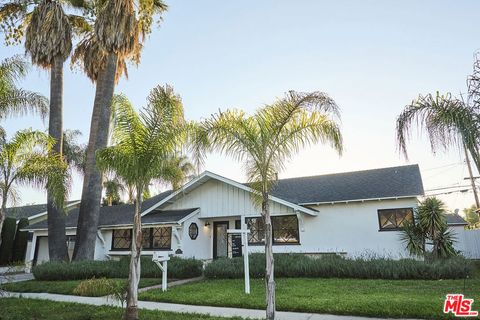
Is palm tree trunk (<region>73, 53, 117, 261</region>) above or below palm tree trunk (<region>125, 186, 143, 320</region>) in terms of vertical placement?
above

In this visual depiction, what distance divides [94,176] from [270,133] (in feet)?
36.7

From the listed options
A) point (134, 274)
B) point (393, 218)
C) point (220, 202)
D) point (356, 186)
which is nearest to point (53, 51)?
point (220, 202)

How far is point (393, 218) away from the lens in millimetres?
14203

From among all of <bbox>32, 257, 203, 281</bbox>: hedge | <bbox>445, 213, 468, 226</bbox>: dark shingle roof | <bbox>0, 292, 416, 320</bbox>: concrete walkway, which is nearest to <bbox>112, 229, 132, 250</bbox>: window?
<bbox>32, 257, 203, 281</bbox>: hedge

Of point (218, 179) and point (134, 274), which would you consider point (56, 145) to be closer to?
point (218, 179)

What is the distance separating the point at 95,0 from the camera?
17.2 m

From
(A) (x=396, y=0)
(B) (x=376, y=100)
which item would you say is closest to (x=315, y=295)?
(B) (x=376, y=100)

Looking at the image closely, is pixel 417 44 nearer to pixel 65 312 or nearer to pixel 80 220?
pixel 65 312

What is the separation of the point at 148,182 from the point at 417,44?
9.63 metres

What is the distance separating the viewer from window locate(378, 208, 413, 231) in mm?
13992

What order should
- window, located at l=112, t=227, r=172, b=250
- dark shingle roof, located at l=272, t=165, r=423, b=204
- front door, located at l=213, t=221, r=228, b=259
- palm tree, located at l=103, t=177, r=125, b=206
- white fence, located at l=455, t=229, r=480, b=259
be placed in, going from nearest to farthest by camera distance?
1. dark shingle roof, located at l=272, t=165, r=423, b=204
2. window, located at l=112, t=227, r=172, b=250
3. front door, located at l=213, t=221, r=228, b=259
4. white fence, located at l=455, t=229, r=480, b=259
5. palm tree, located at l=103, t=177, r=125, b=206

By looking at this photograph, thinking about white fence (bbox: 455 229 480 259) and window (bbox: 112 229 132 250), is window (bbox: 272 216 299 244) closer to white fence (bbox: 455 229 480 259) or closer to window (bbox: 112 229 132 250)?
window (bbox: 112 229 132 250)

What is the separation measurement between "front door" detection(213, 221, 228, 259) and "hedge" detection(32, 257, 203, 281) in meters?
3.85

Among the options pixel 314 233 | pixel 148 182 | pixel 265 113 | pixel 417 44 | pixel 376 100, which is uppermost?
pixel 417 44
